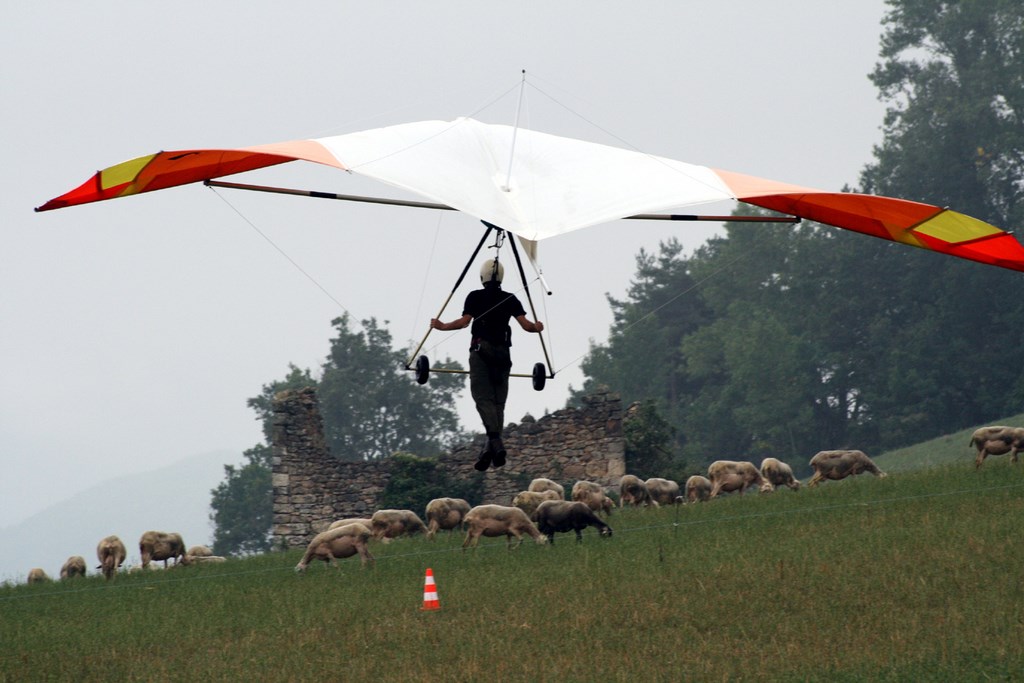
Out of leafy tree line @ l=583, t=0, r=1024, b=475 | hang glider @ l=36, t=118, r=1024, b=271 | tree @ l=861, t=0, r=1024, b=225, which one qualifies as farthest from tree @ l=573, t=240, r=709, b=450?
hang glider @ l=36, t=118, r=1024, b=271

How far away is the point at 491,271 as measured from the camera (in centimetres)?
1235

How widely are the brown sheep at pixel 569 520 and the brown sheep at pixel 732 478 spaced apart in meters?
5.61

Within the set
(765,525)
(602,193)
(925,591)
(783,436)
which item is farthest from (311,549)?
(783,436)

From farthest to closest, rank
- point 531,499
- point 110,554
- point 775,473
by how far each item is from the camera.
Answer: point 775,473
point 531,499
point 110,554

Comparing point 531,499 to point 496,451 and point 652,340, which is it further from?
point 652,340

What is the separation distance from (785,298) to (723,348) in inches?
160

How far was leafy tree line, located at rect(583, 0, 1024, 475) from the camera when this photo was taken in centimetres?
5612

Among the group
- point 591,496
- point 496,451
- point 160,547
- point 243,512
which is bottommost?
point 496,451

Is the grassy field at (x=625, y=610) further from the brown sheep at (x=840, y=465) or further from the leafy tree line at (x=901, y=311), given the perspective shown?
the leafy tree line at (x=901, y=311)

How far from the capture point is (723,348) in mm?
68875

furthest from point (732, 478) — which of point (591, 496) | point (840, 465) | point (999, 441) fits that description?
point (999, 441)

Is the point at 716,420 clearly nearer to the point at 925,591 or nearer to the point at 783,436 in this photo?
the point at 783,436

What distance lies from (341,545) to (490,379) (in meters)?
9.55

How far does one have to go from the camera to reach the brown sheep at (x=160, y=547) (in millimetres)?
27375
